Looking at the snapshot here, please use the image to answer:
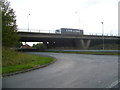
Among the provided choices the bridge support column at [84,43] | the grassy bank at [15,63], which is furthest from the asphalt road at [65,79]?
the bridge support column at [84,43]

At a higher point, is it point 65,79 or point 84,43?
point 84,43

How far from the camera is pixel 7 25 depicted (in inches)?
798

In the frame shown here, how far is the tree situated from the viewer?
19.3m

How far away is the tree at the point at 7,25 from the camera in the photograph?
1931cm

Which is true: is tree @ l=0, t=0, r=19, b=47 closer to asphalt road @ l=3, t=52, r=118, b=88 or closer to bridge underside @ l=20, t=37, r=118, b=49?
asphalt road @ l=3, t=52, r=118, b=88

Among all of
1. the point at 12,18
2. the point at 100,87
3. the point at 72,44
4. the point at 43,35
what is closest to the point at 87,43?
the point at 72,44

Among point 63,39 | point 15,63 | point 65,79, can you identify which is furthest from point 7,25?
point 63,39

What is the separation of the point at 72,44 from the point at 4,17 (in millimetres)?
45402

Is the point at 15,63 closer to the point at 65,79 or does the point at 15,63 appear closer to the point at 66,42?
the point at 65,79

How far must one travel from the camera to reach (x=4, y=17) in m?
19.8

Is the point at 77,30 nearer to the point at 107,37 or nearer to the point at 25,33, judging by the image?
the point at 107,37

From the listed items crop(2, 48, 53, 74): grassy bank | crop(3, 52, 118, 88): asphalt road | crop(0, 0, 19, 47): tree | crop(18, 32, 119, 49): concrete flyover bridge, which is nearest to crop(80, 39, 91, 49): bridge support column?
crop(18, 32, 119, 49): concrete flyover bridge

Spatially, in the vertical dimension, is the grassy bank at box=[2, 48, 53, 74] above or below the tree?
below

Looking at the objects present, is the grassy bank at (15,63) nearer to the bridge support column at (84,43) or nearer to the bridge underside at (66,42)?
the bridge underside at (66,42)
